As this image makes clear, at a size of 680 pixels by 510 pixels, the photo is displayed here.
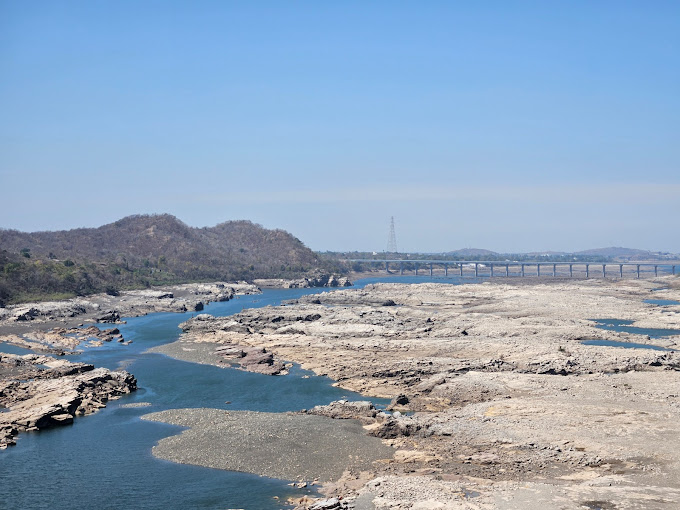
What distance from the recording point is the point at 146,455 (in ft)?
99.8

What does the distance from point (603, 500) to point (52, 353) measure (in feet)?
148

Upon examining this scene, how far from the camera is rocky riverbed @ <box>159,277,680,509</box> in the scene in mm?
25016

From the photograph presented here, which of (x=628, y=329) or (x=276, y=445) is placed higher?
(x=628, y=329)

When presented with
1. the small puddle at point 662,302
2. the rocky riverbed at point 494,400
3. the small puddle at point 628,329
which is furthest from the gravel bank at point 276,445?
the small puddle at point 662,302

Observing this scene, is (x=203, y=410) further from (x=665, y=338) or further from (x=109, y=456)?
(x=665, y=338)

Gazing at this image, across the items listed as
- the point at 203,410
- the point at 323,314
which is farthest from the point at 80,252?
the point at 203,410

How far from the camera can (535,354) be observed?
158 ft

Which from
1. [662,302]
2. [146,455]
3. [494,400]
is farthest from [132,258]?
[494,400]

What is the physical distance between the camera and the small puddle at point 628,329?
65369 mm

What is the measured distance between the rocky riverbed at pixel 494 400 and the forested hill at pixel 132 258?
33.8m

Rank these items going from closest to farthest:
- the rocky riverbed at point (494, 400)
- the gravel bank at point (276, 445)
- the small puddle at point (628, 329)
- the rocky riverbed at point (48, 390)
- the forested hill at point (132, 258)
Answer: the rocky riverbed at point (494, 400)
the gravel bank at point (276, 445)
the rocky riverbed at point (48, 390)
the small puddle at point (628, 329)
the forested hill at point (132, 258)

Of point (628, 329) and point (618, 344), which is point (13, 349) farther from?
point (628, 329)

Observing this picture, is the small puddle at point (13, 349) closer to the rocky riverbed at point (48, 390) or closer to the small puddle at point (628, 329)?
the rocky riverbed at point (48, 390)

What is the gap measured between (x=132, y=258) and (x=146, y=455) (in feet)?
372
